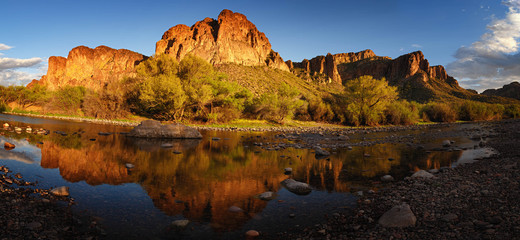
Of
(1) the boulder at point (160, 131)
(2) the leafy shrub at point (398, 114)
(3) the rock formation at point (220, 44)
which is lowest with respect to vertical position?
(1) the boulder at point (160, 131)

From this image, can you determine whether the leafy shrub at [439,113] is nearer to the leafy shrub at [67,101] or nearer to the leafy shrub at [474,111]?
the leafy shrub at [474,111]

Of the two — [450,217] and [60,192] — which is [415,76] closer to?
[450,217]

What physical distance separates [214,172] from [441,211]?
8.34 meters

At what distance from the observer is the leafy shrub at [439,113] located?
7188 cm

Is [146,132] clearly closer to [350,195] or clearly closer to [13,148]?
[13,148]

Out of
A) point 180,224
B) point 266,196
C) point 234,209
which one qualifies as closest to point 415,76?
point 266,196

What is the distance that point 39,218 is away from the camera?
5.05 metres

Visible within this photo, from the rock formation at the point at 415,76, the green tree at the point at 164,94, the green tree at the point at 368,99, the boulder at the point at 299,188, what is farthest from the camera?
the rock formation at the point at 415,76

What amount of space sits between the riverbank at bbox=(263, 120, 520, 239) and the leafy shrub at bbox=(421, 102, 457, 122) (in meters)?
75.3

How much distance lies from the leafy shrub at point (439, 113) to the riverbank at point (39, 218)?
83.9 m

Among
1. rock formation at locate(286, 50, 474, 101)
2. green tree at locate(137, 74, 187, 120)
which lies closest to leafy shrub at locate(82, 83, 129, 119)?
green tree at locate(137, 74, 187, 120)

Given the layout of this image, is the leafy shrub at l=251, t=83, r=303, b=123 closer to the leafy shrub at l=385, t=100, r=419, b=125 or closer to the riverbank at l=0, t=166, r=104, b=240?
the leafy shrub at l=385, t=100, r=419, b=125

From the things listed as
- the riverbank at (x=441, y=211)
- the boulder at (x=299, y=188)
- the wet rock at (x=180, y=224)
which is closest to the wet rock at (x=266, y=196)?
the boulder at (x=299, y=188)

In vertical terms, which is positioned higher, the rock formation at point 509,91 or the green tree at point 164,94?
the rock formation at point 509,91
